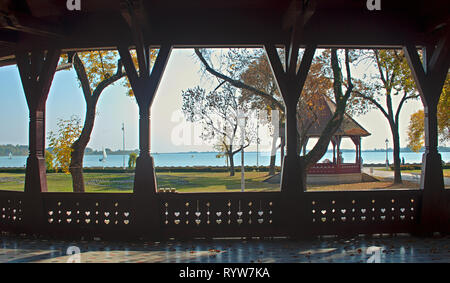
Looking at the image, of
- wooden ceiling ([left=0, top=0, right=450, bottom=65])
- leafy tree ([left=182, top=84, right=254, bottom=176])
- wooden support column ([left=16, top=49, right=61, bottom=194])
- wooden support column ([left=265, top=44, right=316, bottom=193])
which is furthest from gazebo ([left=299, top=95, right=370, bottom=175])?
wooden support column ([left=16, top=49, right=61, bottom=194])

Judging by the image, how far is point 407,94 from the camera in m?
19.2

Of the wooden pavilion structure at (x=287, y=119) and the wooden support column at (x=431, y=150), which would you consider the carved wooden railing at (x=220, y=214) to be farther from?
the wooden support column at (x=431, y=150)

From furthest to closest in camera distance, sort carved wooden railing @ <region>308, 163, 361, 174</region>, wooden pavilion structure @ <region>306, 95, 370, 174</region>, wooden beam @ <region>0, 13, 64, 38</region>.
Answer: carved wooden railing @ <region>308, 163, 361, 174</region> < wooden pavilion structure @ <region>306, 95, 370, 174</region> < wooden beam @ <region>0, 13, 64, 38</region>

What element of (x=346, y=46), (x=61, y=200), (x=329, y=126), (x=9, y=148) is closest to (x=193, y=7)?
(x=346, y=46)

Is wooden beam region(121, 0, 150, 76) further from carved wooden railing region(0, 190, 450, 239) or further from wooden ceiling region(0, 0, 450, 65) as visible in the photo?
carved wooden railing region(0, 190, 450, 239)

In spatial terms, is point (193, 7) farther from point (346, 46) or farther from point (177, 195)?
point (177, 195)

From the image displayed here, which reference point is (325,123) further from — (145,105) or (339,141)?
(145,105)

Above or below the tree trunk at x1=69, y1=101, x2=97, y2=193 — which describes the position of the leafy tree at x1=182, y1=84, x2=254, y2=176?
above

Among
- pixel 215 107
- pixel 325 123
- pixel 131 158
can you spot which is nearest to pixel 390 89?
pixel 325 123

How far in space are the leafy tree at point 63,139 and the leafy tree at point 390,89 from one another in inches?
510

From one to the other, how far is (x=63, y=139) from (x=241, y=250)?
983cm

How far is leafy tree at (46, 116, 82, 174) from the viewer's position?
11.7 meters

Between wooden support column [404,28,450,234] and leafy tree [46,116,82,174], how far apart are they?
34.2ft

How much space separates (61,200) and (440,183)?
5.99m
